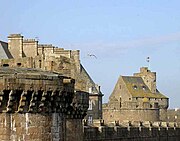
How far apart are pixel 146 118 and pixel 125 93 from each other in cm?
1129

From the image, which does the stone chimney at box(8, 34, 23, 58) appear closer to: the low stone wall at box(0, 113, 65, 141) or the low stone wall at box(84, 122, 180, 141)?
the low stone wall at box(84, 122, 180, 141)

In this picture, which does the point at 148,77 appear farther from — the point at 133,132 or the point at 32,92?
the point at 32,92

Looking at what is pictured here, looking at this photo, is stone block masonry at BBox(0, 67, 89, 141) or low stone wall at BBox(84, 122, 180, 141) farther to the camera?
low stone wall at BBox(84, 122, 180, 141)

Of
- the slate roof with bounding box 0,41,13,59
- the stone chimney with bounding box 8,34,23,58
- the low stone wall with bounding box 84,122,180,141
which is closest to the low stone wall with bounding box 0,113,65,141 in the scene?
the low stone wall with bounding box 84,122,180,141

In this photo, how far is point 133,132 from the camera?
52531 millimetres

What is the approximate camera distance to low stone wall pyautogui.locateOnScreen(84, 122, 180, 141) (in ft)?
137

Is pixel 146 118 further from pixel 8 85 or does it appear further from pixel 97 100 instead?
pixel 8 85

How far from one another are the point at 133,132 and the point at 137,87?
44983 millimetres

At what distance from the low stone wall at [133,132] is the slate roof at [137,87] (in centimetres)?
2608

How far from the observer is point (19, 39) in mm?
57594

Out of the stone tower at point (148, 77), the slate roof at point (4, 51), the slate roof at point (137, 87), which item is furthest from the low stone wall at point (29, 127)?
the stone tower at point (148, 77)

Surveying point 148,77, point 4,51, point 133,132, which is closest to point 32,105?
point 133,132

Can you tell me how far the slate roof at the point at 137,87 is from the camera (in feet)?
309

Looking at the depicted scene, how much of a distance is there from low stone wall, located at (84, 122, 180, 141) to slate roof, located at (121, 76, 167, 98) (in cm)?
2608
